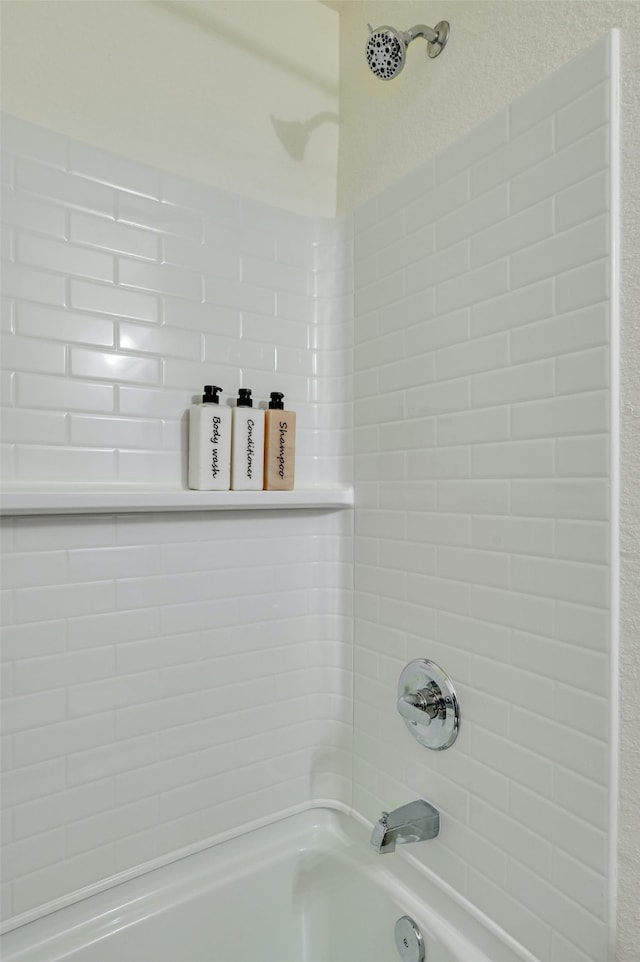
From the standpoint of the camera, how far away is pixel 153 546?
1.19 meters

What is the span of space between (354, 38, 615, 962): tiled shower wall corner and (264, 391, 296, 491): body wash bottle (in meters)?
0.21

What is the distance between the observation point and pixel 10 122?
1047 millimetres

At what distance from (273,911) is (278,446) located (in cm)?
109

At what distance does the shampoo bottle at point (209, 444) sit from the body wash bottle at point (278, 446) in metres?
0.10

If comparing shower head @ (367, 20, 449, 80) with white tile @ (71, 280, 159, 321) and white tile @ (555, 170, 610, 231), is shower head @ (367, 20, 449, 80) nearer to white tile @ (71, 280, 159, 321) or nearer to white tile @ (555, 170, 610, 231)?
white tile @ (555, 170, 610, 231)

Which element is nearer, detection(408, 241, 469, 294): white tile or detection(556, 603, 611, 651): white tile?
detection(556, 603, 611, 651): white tile

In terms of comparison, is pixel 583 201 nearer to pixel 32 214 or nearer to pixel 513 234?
pixel 513 234

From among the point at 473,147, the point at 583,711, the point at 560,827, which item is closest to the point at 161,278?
the point at 473,147

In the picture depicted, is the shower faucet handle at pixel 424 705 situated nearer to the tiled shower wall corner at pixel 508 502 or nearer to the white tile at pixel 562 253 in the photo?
the tiled shower wall corner at pixel 508 502

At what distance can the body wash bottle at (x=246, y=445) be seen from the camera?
1226 millimetres

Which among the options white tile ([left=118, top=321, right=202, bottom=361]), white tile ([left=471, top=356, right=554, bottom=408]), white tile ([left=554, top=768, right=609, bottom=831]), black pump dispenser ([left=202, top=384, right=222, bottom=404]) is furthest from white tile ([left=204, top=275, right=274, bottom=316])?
white tile ([left=554, top=768, right=609, bottom=831])

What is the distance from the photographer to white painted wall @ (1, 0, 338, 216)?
3.62ft

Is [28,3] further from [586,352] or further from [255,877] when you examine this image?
[255,877]

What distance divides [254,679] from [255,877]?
0.44 metres
